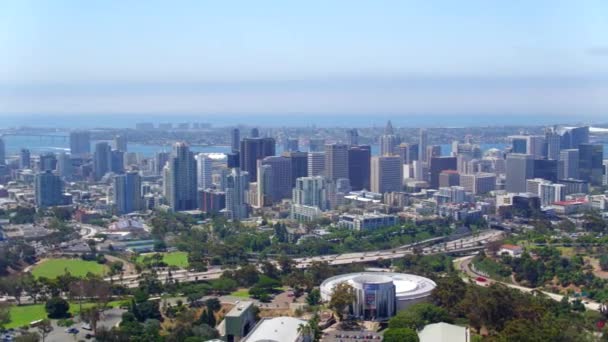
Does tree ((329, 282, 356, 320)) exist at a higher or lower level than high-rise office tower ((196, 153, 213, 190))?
lower

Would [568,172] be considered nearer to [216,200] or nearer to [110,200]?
[216,200]

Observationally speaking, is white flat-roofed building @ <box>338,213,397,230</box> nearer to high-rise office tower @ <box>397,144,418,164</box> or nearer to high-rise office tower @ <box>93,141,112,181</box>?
high-rise office tower @ <box>397,144,418,164</box>

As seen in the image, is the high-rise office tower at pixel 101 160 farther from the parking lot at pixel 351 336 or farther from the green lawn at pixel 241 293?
the parking lot at pixel 351 336

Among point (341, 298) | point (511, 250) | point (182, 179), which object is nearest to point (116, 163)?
point (182, 179)

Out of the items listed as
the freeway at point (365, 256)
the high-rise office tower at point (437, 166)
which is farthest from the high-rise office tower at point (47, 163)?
the freeway at point (365, 256)

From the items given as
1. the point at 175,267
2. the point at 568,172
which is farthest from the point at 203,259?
the point at 568,172

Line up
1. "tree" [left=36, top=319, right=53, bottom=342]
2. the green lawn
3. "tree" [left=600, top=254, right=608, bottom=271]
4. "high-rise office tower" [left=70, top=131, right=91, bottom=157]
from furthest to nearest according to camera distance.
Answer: "high-rise office tower" [left=70, top=131, right=91, bottom=157] < "tree" [left=600, top=254, right=608, bottom=271] < the green lawn < "tree" [left=36, top=319, right=53, bottom=342]

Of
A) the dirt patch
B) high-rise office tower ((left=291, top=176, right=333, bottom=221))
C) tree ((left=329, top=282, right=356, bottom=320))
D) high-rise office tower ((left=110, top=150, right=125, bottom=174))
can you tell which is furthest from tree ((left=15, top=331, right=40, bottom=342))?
high-rise office tower ((left=110, top=150, right=125, bottom=174))
